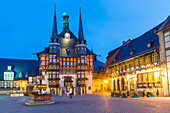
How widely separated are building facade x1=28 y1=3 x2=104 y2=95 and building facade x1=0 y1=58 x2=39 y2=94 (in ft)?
65.5

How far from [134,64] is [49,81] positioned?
24.4 m

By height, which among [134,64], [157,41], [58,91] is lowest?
[58,91]

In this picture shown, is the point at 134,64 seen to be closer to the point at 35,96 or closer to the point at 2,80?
the point at 35,96

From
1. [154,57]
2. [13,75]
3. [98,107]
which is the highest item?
[154,57]

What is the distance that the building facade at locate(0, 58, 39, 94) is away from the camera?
7519 centimetres

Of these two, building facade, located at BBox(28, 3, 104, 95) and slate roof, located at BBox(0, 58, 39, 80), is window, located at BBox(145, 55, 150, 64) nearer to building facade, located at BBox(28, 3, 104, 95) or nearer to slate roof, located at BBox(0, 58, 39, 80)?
building facade, located at BBox(28, 3, 104, 95)

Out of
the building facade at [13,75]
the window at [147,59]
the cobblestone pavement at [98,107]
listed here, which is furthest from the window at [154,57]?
the building facade at [13,75]

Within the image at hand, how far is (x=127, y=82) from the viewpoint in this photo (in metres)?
49.0

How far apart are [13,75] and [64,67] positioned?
28204mm

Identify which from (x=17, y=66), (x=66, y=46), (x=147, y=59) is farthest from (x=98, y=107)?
(x=17, y=66)

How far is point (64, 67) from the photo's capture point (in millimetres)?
59250

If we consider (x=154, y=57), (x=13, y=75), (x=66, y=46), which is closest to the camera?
(x=154, y=57)

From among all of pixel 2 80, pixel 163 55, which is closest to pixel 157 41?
pixel 163 55

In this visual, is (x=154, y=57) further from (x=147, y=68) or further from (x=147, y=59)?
(x=147, y=68)
